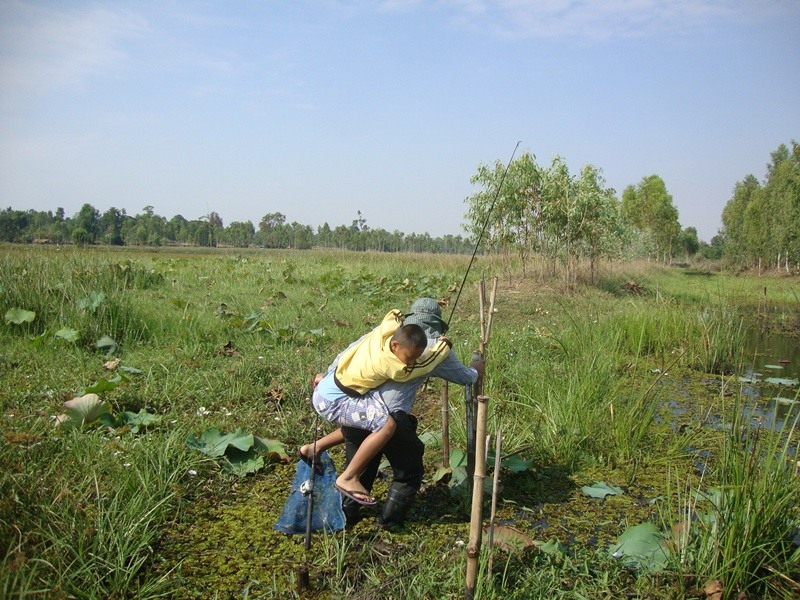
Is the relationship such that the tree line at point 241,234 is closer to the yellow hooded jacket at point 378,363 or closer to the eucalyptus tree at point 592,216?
the eucalyptus tree at point 592,216

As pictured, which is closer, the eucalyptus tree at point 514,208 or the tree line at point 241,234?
the eucalyptus tree at point 514,208

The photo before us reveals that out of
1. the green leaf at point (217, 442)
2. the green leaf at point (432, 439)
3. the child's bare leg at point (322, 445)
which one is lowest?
the green leaf at point (432, 439)

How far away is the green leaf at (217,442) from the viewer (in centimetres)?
329

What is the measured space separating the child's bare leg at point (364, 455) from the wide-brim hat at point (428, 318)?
48 centimetres

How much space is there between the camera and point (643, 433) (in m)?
3.83

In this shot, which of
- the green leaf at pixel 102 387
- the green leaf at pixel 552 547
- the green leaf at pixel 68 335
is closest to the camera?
the green leaf at pixel 552 547

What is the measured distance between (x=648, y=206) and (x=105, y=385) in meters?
40.3

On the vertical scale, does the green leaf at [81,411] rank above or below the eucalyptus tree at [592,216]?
below

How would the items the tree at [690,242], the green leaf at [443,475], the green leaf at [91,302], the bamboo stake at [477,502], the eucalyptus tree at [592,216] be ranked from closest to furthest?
1. the bamboo stake at [477,502]
2. the green leaf at [443,475]
3. the green leaf at [91,302]
4. the eucalyptus tree at [592,216]
5. the tree at [690,242]

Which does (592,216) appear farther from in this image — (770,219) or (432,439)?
(770,219)

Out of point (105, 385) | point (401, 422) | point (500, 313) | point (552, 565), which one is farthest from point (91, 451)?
point (500, 313)

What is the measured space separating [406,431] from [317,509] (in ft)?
1.86

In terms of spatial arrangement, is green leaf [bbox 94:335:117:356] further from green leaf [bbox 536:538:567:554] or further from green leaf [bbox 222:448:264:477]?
green leaf [bbox 536:538:567:554]

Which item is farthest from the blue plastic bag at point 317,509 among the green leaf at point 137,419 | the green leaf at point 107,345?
the green leaf at point 107,345
